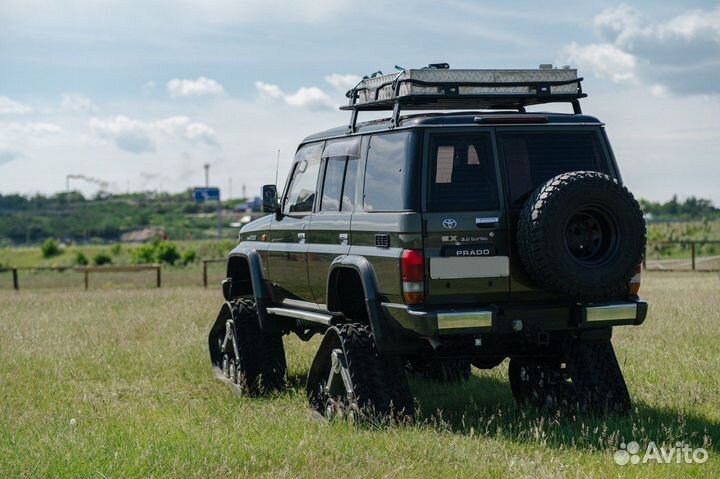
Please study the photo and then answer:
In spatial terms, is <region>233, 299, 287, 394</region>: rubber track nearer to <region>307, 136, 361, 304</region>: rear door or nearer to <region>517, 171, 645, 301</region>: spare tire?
<region>307, 136, 361, 304</region>: rear door

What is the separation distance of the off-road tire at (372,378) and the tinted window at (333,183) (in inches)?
53.8

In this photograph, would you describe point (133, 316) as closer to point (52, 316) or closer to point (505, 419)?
point (52, 316)

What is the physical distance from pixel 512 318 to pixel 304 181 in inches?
121

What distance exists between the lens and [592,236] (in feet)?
28.6

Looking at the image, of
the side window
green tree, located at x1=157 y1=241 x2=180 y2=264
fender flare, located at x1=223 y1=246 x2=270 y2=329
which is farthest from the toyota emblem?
green tree, located at x1=157 y1=241 x2=180 y2=264

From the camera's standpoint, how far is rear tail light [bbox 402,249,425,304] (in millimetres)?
8398

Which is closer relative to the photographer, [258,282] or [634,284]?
[634,284]

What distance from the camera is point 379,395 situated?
883 cm

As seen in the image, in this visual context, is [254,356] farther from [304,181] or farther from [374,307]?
[374,307]

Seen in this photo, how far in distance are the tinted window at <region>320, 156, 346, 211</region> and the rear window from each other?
172 centimetres

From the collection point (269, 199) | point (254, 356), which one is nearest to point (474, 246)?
point (269, 199)

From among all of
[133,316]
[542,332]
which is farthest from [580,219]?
[133,316]

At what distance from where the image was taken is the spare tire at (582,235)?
27.3ft

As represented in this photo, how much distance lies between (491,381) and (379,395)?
3505mm
